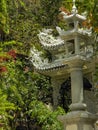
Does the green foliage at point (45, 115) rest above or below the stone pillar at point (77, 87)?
below

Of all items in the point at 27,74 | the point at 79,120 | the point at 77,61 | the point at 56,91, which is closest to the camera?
the point at 79,120

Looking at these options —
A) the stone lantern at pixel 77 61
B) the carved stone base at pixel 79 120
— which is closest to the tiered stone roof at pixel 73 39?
the stone lantern at pixel 77 61

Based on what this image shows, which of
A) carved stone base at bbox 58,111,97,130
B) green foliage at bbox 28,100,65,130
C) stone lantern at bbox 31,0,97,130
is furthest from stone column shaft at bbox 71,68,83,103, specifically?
green foliage at bbox 28,100,65,130

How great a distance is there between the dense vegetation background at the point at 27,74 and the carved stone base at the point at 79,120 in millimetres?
1544

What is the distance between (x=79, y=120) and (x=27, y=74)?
Result: 5.73 metres

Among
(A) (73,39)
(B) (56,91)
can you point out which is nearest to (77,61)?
(A) (73,39)

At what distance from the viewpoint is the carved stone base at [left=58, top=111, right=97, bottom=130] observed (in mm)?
11156

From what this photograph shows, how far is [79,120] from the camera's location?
1120cm

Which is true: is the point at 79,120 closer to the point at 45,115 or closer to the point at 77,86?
the point at 77,86

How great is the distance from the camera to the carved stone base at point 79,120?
11156mm

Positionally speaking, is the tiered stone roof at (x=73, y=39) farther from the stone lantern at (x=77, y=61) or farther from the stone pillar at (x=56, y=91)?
the stone pillar at (x=56, y=91)

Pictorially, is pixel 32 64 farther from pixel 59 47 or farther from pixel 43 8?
pixel 43 8

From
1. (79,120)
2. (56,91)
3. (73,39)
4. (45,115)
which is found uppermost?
(73,39)

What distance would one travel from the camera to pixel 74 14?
1206 centimetres
